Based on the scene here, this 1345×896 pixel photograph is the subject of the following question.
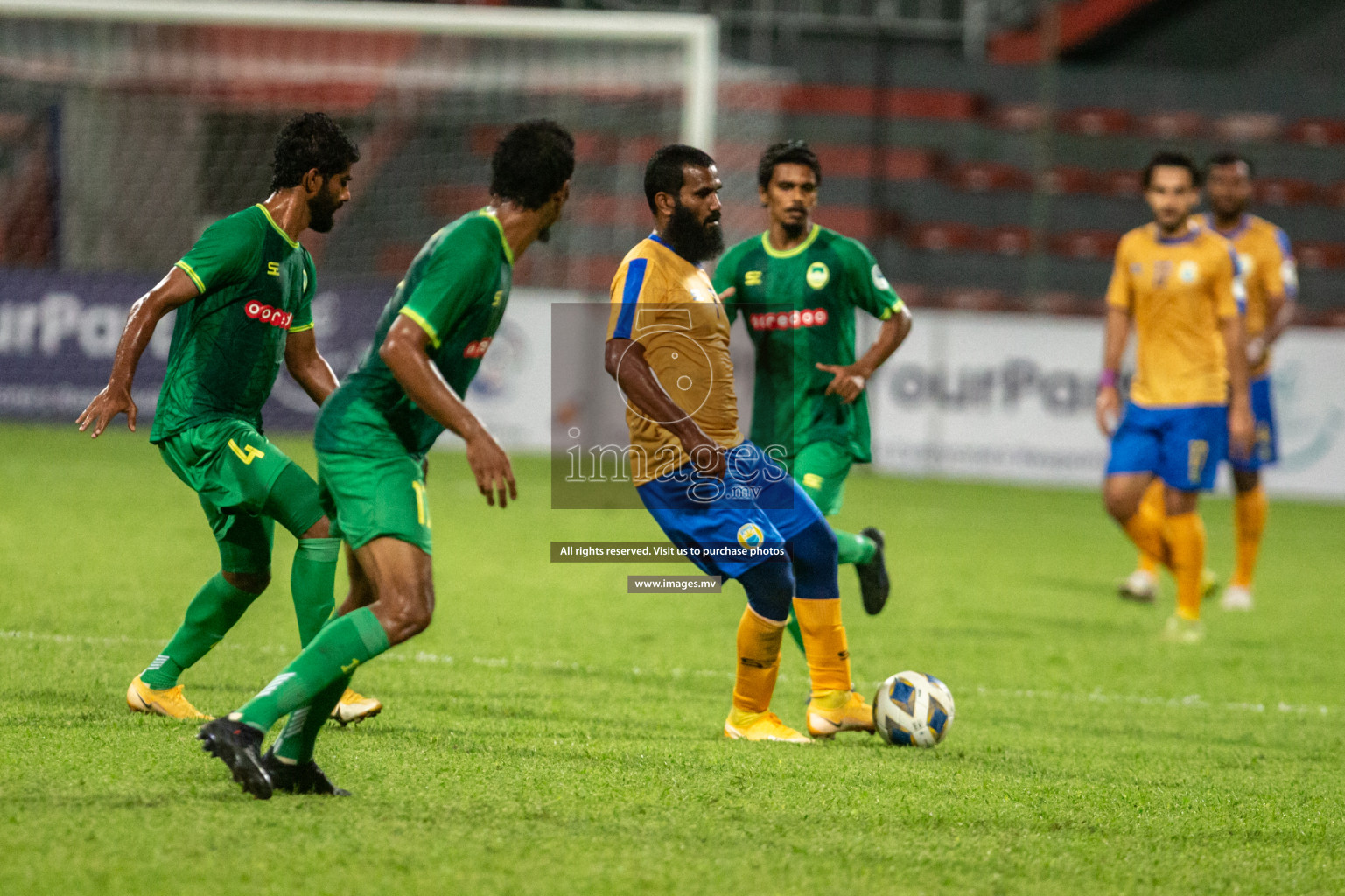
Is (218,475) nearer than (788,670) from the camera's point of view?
Yes

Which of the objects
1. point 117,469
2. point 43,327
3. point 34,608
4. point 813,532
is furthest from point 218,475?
point 43,327

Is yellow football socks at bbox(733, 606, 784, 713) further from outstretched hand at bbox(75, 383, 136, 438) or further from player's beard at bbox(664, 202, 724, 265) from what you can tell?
outstretched hand at bbox(75, 383, 136, 438)

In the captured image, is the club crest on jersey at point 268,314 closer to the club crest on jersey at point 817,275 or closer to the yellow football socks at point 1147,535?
the club crest on jersey at point 817,275

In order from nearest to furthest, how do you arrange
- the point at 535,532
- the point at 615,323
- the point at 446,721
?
the point at 615,323
the point at 446,721
the point at 535,532

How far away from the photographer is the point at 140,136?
58.8 ft

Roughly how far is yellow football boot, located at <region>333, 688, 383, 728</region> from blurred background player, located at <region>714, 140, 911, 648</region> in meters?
1.80

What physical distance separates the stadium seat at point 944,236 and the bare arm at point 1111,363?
12256 mm

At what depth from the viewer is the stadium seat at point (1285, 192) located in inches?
798

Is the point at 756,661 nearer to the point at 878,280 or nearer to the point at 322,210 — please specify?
the point at 878,280

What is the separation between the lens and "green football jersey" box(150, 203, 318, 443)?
15.8 ft

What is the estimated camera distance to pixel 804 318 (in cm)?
602

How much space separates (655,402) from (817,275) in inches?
65.3

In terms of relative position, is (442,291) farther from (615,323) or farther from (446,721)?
(446,721)

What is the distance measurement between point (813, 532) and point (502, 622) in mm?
2669
